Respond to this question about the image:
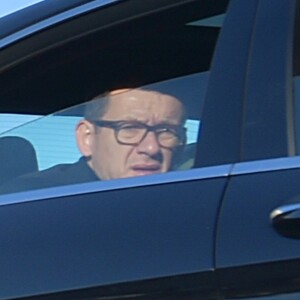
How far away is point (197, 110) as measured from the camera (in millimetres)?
2904

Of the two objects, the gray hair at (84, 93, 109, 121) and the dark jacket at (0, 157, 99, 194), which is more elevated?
the gray hair at (84, 93, 109, 121)

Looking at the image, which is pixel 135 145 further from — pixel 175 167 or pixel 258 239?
pixel 258 239

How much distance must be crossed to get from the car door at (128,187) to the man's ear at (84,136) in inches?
1.9

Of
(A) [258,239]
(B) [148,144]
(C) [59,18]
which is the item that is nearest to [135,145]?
(B) [148,144]

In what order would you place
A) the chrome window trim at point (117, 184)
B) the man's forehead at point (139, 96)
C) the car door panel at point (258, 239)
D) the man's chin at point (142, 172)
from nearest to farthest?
the car door panel at point (258, 239) < the chrome window trim at point (117, 184) < the man's chin at point (142, 172) < the man's forehead at point (139, 96)

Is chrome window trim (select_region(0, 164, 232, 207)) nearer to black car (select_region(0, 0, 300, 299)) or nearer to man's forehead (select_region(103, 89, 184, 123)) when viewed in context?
black car (select_region(0, 0, 300, 299))

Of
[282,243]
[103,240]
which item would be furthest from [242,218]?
[103,240]

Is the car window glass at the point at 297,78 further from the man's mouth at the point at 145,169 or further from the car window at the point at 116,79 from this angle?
the man's mouth at the point at 145,169

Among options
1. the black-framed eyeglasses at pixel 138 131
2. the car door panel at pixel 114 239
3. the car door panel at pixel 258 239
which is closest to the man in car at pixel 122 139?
the black-framed eyeglasses at pixel 138 131

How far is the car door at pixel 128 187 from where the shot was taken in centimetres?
270

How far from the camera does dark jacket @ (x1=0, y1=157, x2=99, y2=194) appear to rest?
2941mm

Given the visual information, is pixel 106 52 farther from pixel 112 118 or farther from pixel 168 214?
pixel 168 214

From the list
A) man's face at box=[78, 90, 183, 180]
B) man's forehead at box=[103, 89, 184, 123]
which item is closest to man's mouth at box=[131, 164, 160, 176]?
man's face at box=[78, 90, 183, 180]

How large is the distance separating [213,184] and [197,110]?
223 mm
